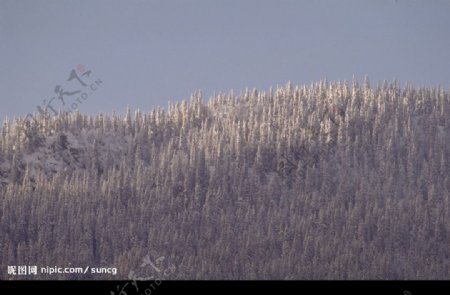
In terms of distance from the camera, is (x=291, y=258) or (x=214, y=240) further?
(x=214, y=240)

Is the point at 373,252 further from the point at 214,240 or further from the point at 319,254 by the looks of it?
the point at 214,240

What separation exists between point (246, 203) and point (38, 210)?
50700 mm

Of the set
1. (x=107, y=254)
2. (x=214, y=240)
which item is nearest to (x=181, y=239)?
(x=214, y=240)

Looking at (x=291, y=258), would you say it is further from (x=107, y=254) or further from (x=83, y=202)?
(x=83, y=202)

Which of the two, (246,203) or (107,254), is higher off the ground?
(246,203)

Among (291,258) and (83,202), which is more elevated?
(83,202)

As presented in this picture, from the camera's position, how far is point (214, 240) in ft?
508

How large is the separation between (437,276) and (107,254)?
53.1 metres
